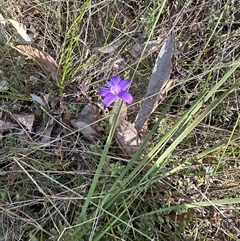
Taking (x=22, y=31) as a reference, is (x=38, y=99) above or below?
below

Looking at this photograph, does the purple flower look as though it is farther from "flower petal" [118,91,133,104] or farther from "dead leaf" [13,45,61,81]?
"dead leaf" [13,45,61,81]

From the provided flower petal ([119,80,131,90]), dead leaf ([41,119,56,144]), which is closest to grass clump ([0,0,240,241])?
dead leaf ([41,119,56,144])

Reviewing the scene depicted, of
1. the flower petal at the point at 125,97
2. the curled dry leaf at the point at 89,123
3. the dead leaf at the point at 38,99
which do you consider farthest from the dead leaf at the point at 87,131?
the flower petal at the point at 125,97

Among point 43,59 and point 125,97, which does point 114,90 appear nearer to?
point 125,97

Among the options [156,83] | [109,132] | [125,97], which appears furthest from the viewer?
[156,83]

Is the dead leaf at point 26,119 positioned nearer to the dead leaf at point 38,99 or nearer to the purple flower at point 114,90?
the dead leaf at point 38,99

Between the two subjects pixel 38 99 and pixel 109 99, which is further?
pixel 38 99

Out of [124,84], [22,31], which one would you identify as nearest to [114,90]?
[124,84]

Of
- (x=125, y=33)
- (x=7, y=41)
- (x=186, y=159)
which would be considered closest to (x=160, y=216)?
(x=186, y=159)

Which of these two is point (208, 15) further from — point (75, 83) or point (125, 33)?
point (75, 83)
